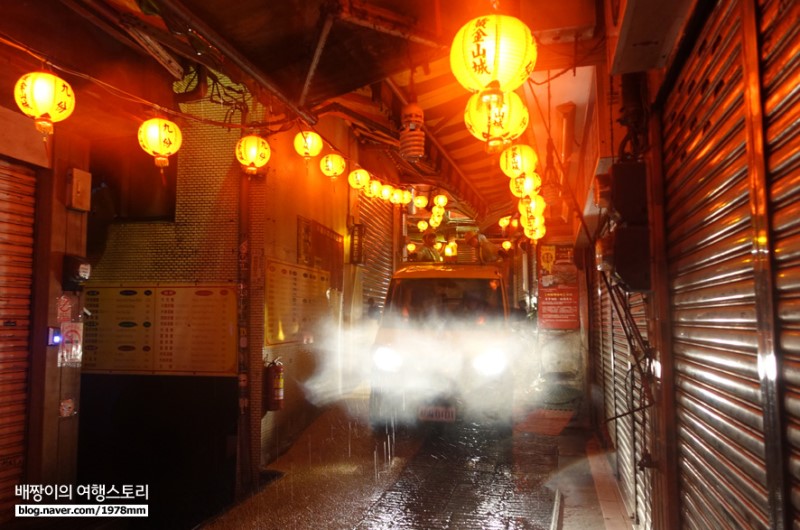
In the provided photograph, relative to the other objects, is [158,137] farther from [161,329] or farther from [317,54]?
[161,329]

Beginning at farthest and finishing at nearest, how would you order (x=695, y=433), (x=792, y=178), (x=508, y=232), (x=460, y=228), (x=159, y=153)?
(x=460, y=228)
(x=508, y=232)
(x=159, y=153)
(x=695, y=433)
(x=792, y=178)

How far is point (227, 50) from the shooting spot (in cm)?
617

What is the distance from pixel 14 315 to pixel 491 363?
24.4ft

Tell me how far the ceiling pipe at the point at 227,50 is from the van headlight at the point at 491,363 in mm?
5343

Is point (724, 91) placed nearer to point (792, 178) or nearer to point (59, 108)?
point (792, 178)

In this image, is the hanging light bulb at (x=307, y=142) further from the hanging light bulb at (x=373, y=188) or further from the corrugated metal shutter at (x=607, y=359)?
the corrugated metal shutter at (x=607, y=359)

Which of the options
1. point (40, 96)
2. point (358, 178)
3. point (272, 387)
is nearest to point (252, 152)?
point (40, 96)

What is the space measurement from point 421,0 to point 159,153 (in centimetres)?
421

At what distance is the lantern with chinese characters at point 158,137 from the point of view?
7000 millimetres

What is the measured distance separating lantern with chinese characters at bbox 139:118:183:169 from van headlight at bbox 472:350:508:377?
6.28 meters

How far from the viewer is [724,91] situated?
9.16 feet

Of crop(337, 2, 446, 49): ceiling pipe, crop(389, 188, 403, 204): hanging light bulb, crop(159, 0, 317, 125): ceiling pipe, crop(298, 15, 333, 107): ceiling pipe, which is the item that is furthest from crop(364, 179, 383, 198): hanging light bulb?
crop(337, 2, 446, 49): ceiling pipe

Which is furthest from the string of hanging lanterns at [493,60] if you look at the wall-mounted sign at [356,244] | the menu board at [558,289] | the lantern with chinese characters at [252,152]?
the menu board at [558,289]

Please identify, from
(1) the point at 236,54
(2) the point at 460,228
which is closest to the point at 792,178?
(1) the point at 236,54
